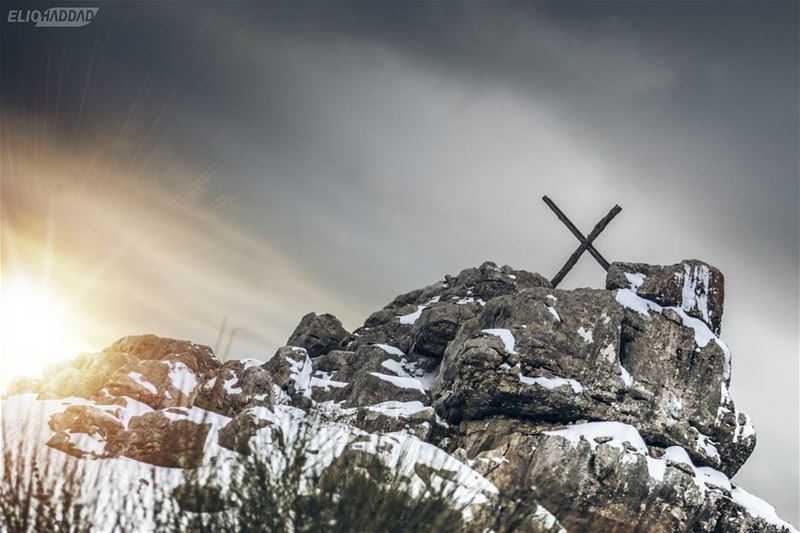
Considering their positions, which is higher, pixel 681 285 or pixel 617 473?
pixel 681 285

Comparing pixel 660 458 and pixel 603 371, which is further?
pixel 603 371

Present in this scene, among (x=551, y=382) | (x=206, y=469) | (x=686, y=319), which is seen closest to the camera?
(x=206, y=469)

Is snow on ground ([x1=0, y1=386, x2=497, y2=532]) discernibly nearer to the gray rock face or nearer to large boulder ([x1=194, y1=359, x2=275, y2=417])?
large boulder ([x1=194, y1=359, x2=275, y2=417])

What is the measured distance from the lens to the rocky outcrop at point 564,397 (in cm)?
2161

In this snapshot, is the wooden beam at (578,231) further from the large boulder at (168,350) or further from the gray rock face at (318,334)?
the large boulder at (168,350)

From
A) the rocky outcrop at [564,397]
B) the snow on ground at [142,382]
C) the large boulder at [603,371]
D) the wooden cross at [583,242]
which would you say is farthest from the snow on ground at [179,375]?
the wooden cross at [583,242]

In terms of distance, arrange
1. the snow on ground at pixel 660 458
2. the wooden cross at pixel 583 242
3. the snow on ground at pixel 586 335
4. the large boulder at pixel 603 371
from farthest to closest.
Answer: the wooden cross at pixel 583 242 → the snow on ground at pixel 586 335 → the large boulder at pixel 603 371 → the snow on ground at pixel 660 458

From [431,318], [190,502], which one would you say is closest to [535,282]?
[431,318]

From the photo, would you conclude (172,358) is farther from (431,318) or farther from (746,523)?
(746,523)

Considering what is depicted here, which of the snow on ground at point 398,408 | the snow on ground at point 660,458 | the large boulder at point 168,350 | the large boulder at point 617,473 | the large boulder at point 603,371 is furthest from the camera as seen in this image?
the large boulder at point 168,350

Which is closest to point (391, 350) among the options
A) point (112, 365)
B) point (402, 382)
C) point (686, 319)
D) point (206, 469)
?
point (402, 382)

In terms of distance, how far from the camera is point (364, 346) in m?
34.2

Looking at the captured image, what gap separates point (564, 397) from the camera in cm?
2391

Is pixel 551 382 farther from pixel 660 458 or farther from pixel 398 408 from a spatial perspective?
pixel 398 408
